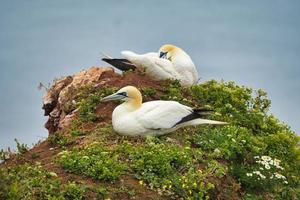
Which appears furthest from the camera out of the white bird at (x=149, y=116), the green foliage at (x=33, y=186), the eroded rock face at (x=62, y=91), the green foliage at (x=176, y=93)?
the eroded rock face at (x=62, y=91)

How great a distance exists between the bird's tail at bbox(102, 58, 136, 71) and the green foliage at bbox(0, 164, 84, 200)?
20.3 ft

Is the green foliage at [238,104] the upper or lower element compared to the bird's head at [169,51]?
lower

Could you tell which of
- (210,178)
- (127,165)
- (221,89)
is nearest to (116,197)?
(127,165)

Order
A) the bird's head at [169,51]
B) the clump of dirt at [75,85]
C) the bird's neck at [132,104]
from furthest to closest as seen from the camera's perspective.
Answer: the bird's head at [169,51] → the clump of dirt at [75,85] → the bird's neck at [132,104]

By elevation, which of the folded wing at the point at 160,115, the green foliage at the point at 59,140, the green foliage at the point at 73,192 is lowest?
the green foliage at the point at 73,192

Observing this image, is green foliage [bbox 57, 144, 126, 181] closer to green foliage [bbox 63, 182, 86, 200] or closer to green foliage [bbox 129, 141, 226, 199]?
green foliage [bbox 129, 141, 226, 199]

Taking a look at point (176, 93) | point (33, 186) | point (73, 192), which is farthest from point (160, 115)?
point (33, 186)

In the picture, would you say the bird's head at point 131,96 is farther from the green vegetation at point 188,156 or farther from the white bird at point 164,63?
the white bird at point 164,63

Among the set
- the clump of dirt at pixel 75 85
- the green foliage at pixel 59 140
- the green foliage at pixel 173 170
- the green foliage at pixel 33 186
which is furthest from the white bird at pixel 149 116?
the green foliage at pixel 33 186

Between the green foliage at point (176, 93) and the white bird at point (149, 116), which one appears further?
the green foliage at point (176, 93)

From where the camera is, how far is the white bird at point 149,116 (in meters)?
13.2

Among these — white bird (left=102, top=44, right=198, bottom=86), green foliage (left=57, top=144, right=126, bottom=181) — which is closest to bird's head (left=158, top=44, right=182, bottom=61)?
white bird (left=102, top=44, right=198, bottom=86)

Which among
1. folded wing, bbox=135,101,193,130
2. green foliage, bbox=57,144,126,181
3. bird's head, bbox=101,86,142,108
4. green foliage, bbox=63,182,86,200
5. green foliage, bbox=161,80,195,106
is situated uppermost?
green foliage, bbox=161,80,195,106

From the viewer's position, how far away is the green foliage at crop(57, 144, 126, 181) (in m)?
11.1
